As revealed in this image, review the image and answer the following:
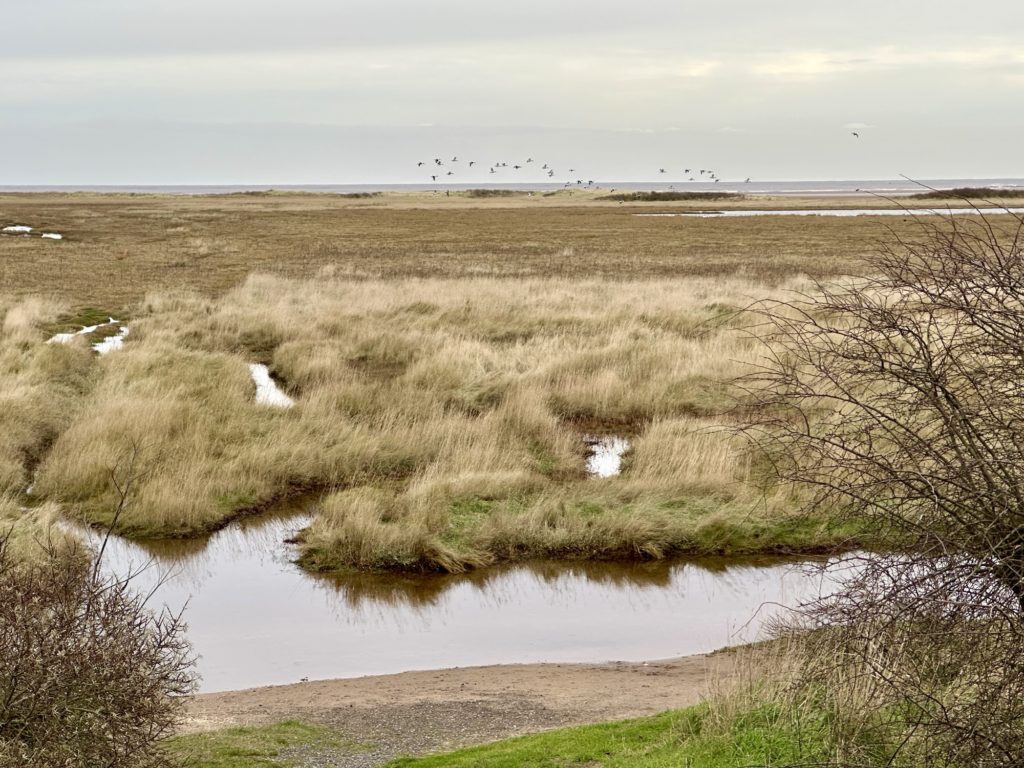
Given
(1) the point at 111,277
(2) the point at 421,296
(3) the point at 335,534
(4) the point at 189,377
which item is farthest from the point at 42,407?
(1) the point at 111,277

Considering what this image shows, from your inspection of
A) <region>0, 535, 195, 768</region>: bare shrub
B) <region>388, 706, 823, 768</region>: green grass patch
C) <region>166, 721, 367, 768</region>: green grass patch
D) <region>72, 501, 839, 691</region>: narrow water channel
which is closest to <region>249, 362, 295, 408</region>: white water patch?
<region>72, 501, 839, 691</region>: narrow water channel

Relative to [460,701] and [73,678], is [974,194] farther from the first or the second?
[73,678]

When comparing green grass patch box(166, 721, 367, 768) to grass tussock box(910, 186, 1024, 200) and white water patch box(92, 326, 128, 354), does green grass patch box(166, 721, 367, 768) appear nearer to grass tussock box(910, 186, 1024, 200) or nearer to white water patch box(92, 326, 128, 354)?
grass tussock box(910, 186, 1024, 200)

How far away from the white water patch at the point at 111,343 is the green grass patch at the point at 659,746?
62.8 feet

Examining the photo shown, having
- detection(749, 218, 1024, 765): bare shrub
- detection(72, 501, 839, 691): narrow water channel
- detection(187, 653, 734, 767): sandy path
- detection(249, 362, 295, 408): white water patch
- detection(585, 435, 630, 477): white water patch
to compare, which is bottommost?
detection(72, 501, 839, 691): narrow water channel

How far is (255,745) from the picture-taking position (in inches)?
336

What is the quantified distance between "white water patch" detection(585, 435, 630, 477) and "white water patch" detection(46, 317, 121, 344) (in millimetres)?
13690

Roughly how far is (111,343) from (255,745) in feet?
67.9

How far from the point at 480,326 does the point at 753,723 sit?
2150 cm

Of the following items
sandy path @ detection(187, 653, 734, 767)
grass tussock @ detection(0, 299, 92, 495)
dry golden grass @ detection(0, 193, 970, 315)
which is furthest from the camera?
dry golden grass @ detection(0, 193, 970, 315)

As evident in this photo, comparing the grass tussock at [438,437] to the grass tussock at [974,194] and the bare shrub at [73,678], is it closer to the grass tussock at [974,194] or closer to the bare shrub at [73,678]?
the grass tussock at [974,194]

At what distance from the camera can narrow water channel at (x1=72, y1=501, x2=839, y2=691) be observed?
11.7m

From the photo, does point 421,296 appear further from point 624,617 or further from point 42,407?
point 624,617

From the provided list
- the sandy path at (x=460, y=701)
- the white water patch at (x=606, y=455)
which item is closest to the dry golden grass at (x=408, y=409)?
the white water patch at (x=606, y=455)
